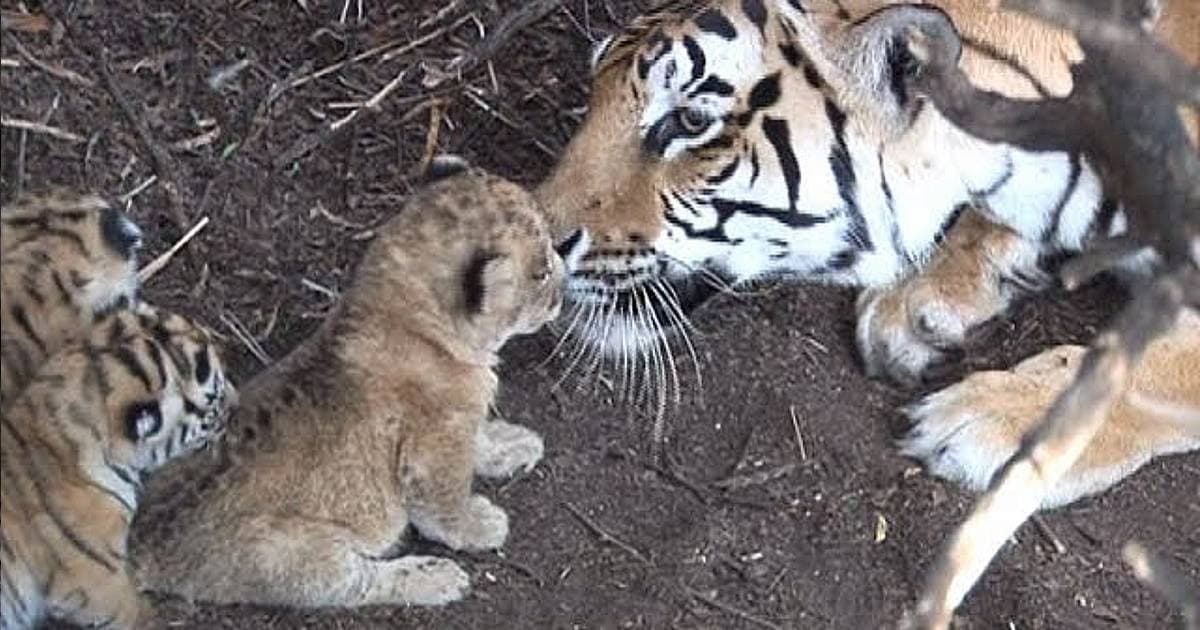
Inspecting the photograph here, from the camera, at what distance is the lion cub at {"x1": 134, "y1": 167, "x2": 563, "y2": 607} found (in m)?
3.56

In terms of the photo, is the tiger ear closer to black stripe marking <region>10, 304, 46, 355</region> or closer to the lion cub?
the lion cub

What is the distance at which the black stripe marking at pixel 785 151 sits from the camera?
4020 millimetres

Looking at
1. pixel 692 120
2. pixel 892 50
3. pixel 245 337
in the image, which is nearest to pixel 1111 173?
pixel 892 50

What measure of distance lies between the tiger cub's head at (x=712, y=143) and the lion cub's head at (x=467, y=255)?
0.19 m

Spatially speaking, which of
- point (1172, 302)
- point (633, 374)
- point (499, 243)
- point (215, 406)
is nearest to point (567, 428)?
point (633, 374)

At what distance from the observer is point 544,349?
4.18 metres

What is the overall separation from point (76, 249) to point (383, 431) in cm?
49

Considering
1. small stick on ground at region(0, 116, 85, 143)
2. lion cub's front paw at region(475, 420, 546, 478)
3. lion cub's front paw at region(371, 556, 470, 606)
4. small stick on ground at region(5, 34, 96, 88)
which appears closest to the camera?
lion cub's front paw at region(371, 556, 470, 606)

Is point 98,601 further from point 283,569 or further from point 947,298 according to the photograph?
point 947,298

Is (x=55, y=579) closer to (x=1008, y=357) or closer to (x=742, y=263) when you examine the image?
(x=742, y=263)

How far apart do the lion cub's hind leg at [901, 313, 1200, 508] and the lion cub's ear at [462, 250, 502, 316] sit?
780 millimetres

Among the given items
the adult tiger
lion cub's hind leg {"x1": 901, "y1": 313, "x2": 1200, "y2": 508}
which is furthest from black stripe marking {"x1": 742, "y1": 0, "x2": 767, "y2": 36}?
lion cub's hind leg {"x1": 901, "y1": 313, "x2": 1200, "y2": 508}

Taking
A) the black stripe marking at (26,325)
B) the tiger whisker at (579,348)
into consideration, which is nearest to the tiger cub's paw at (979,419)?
the tiger whisker at (579,348)

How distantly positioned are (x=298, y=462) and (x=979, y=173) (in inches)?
47.7
